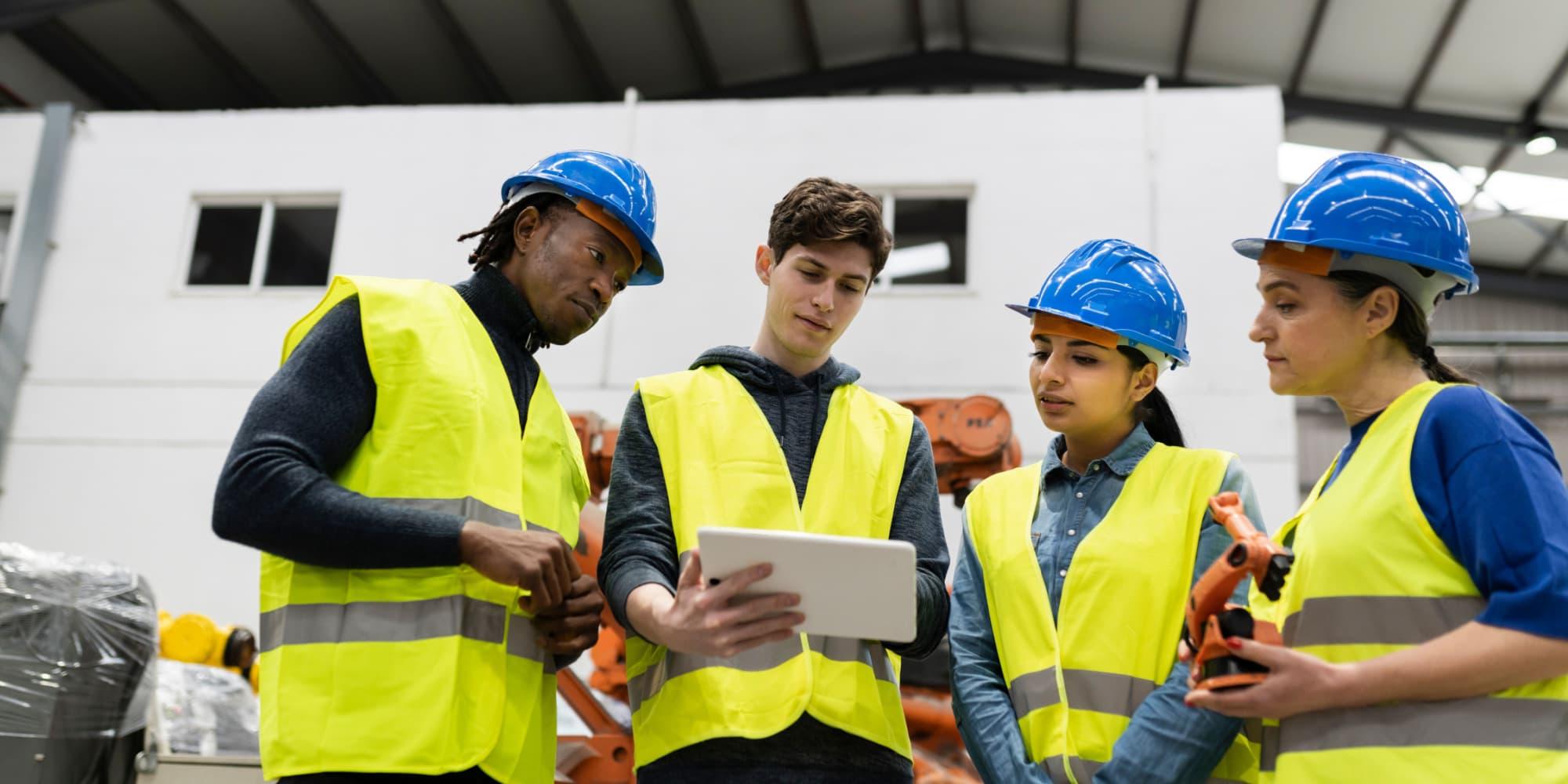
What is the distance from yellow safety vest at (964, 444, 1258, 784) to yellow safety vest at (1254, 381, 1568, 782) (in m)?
0.24

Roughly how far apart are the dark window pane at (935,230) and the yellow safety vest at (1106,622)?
7016mm

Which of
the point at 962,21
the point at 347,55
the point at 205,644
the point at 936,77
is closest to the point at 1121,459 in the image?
the point at 205,644

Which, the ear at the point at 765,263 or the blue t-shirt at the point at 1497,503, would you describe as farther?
the ear at the point at 765,263

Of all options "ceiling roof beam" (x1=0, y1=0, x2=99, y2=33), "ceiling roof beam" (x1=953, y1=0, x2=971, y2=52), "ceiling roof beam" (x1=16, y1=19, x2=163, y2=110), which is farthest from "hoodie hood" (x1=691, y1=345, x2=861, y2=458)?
"ceiling roof beam" (x1=16, y1=19, x2=163, y2=110)

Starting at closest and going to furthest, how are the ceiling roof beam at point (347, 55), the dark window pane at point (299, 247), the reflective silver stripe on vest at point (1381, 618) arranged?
the reflective silver stripe on vest at point (1381, 618) → the dark window pane at point (299, 247) → the ceiling roof beam at point (347, 55)

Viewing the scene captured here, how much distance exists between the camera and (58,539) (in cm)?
941

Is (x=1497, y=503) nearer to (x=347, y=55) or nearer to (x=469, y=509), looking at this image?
(x=469, y=509)

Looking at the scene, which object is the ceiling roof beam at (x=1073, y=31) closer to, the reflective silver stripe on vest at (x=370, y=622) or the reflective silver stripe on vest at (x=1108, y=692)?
the reflective silver stripe on vest at (x=1108, y=692)

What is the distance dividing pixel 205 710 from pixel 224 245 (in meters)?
5.95

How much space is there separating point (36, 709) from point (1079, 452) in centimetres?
301

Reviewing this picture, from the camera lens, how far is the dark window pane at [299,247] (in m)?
10.0

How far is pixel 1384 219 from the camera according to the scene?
2.05 meters

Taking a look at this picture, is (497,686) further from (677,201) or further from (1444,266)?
(677,201)


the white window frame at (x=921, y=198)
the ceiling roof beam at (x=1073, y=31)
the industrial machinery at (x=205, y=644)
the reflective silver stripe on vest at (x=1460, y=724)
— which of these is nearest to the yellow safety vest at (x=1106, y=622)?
the reflective silver stripe on vest at (x=1460, y=724)
